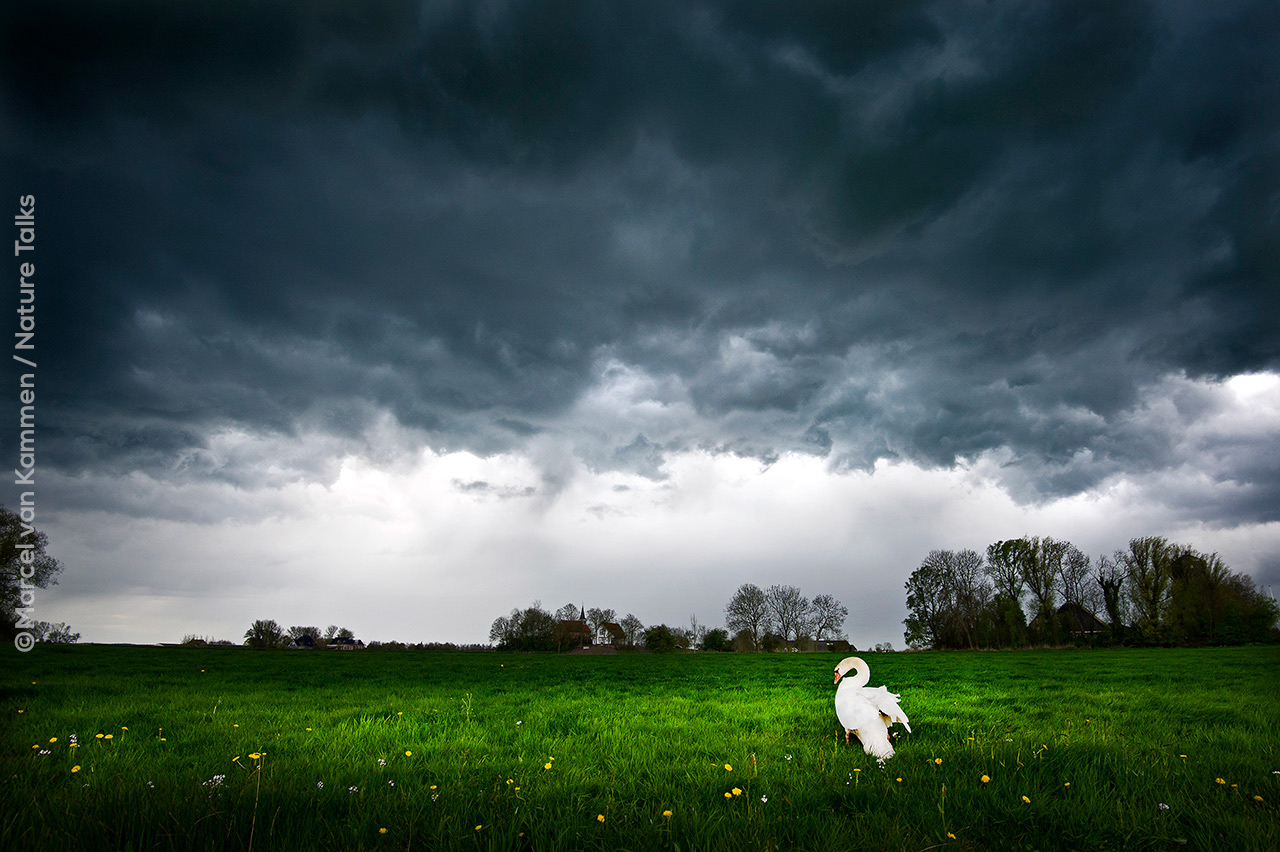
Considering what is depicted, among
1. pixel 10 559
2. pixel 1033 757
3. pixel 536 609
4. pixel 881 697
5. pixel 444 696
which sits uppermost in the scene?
pixel 10 559

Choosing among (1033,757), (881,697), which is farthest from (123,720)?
(1033,757)

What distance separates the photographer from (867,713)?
594cm

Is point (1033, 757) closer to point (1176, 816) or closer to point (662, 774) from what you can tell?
point (1176, 816)

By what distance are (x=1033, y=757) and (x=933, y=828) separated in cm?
244

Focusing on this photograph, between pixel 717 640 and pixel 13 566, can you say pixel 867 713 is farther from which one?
pixel 717 640

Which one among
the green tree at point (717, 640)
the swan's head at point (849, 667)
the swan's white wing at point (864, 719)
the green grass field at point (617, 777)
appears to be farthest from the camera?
the green tree at point (717, 640)

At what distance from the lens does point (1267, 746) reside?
6.30 meters

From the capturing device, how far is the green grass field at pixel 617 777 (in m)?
3.50

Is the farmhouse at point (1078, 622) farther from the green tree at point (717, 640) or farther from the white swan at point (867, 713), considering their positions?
the white swan at point (867, 713)

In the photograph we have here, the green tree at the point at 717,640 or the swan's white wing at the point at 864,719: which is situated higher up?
the swan's white wing at the point at 864,719

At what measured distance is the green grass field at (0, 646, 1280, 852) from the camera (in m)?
3.50

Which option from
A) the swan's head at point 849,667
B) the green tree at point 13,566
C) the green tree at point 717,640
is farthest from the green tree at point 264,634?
the swan's head at point 849,667

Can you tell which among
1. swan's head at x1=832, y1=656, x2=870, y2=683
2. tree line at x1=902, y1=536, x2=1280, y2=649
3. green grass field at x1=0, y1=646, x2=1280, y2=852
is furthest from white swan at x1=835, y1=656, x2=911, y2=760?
tree line at x1=902, y1=536, x2=1280, y2=649

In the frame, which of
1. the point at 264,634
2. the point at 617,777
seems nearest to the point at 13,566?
the point at 264,634
